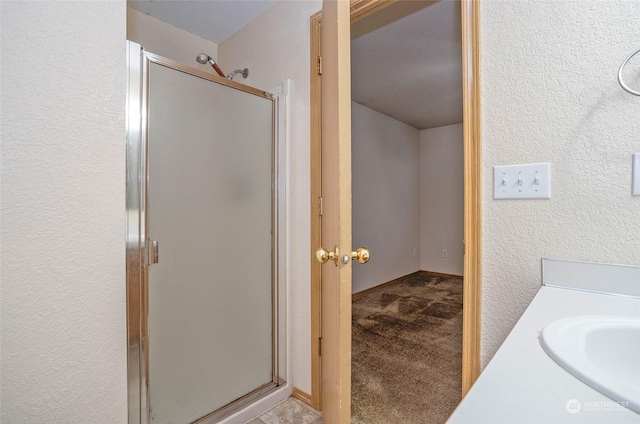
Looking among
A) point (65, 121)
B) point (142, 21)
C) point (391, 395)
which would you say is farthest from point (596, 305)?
point (142, 21)

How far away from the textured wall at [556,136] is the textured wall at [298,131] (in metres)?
0.89

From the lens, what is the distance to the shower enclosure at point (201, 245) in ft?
4.17

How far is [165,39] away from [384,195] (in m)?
3.06

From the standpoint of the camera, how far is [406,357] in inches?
86.7

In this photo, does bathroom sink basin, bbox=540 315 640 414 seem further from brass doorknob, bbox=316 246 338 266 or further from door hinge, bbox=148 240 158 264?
door hinge, bbox=148 240 158 264

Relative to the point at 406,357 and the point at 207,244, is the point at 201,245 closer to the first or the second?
the point at 207,244

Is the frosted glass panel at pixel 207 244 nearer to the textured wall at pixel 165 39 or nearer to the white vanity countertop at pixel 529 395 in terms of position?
the textured wall at pixel 165 39

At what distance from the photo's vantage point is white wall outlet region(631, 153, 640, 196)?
825 mm

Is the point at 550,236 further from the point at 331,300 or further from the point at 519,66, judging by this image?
the point at 331,300

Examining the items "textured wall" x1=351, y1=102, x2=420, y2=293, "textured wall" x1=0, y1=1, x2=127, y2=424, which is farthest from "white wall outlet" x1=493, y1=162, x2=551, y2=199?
"textured wall" x1=351, y1=102, x2=420, y2=293

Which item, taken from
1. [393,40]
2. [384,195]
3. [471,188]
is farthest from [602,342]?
[384,195]

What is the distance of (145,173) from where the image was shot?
1.28m

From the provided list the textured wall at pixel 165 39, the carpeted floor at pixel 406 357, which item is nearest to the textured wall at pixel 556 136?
the carpeted floor at pixel 406 357

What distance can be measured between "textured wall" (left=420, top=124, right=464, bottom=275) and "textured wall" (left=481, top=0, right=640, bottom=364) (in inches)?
150
